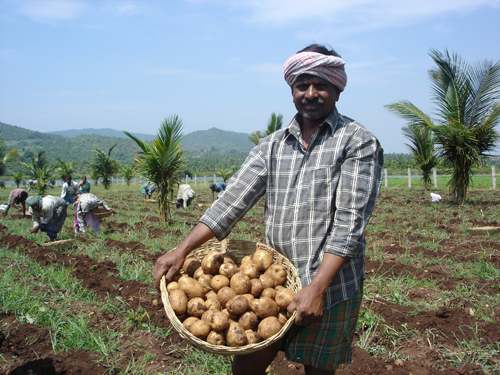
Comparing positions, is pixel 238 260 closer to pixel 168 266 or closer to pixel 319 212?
pixel 168 266

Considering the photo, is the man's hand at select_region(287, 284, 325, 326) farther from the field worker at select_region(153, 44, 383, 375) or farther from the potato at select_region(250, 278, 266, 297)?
the potato at select_region(250, 278, 266, 297)

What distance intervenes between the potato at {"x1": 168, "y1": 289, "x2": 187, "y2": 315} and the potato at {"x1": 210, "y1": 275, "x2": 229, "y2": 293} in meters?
0.19

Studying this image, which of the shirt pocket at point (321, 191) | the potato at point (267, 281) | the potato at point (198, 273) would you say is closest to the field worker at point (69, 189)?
the potato at point (198, 273)

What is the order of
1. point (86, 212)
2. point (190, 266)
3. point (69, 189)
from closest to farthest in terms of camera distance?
point (190, 266) → point (86, 212) → point (69, 189)

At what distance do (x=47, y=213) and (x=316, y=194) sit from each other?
756 cm

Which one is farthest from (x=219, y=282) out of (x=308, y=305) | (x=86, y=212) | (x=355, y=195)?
(x=86, y=212)

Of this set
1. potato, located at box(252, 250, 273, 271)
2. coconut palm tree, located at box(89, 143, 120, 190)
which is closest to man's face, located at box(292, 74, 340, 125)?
potato, located at box(252, 250, 273, 271)

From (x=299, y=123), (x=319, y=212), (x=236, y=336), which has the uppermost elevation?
(x=299, y=123)

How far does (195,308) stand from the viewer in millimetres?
2125

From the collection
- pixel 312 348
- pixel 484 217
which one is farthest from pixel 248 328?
pixel 484 217

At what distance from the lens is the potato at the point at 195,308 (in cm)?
213

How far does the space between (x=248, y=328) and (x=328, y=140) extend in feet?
3.48

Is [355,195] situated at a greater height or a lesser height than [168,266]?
greater

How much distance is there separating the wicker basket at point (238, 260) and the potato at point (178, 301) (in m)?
0.04
